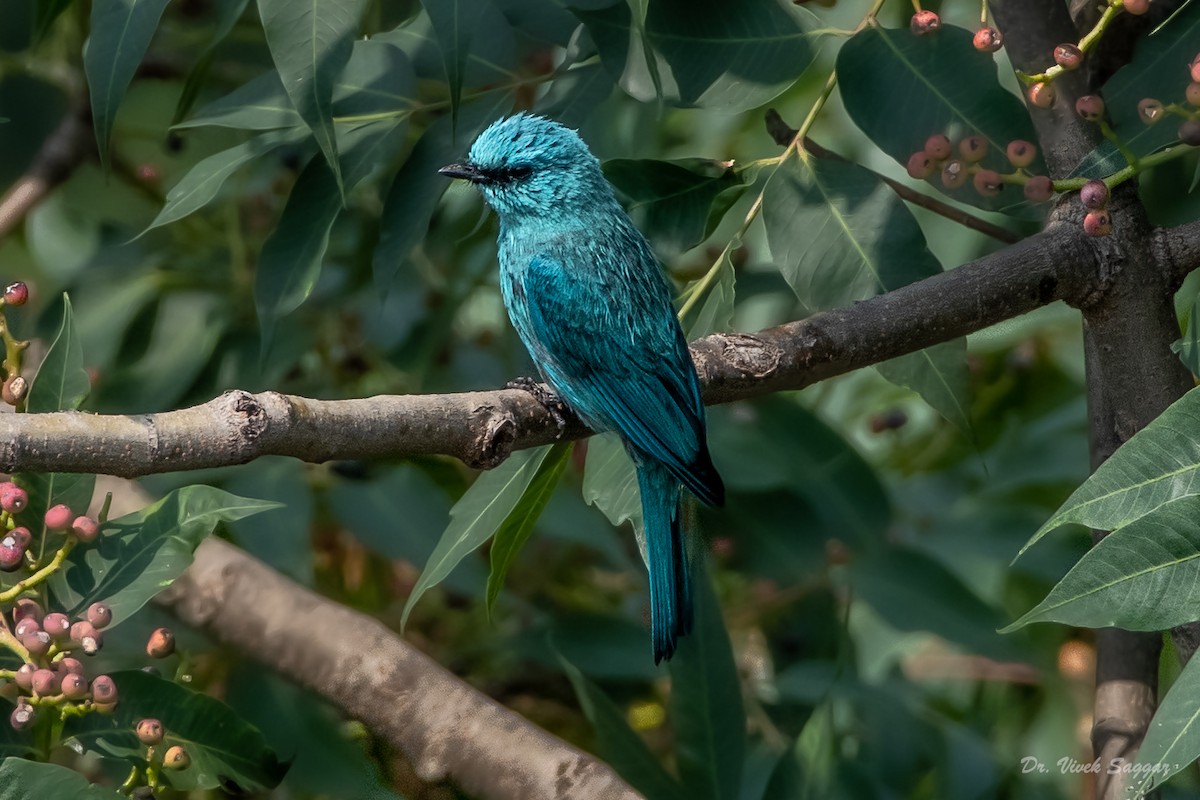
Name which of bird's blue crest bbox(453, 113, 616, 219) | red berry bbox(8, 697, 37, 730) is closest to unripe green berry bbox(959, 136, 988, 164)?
bird's blue crest bbox(453, 113, 616, 219)

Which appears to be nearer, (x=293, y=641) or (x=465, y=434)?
(x=465, y=434)

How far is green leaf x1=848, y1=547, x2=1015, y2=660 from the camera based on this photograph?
3.07 meters

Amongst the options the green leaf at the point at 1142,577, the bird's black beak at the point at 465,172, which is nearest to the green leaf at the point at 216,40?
the bird's black beak at the point at 465,172

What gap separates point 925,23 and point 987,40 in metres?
0.13

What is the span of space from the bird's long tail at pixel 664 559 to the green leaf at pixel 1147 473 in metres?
1.08

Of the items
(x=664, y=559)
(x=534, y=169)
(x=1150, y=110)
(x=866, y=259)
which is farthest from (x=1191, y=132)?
(x=534, y=169)

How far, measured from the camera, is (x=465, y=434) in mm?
2133

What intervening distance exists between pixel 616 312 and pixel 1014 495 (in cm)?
114

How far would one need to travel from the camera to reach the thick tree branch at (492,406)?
1.79 m

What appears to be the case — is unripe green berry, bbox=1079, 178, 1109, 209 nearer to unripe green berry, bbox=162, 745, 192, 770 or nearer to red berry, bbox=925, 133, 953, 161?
red berry, bbox=925, 133, 953, 161

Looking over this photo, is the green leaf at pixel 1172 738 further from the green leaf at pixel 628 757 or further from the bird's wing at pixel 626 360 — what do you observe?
the green leaf at pixel 628 757

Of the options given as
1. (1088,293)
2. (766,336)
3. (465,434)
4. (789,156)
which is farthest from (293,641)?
(1088,293)

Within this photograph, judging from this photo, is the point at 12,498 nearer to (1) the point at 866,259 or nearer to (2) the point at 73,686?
(2) the point at 73,686

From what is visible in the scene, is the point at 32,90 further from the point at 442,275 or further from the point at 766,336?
the point at 766,336
